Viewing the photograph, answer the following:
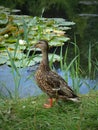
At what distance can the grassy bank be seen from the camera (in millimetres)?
3406

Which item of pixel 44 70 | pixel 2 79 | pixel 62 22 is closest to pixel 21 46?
pixel 2 79

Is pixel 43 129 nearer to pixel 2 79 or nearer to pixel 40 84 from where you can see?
pixel 40 84

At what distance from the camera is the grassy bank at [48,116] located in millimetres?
3406

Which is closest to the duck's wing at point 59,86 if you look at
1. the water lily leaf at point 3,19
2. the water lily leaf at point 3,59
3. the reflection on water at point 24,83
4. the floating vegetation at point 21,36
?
the reflection on water at point 24,83

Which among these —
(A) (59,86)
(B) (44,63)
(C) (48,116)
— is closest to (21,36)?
(B) (44,63)

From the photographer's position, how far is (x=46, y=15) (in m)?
12.4

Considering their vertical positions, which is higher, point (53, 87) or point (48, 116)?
point (53, 87)

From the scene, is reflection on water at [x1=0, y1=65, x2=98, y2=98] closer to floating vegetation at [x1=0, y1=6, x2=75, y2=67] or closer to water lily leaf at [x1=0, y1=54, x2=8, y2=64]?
water lily leaf at [x1=0, y1=54, x2=8, y2=64]

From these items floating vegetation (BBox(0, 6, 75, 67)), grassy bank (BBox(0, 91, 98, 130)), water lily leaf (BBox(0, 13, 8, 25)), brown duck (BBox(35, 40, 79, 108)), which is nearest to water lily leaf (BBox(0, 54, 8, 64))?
floating vegetation (BBox(0, 6, 75, 67))

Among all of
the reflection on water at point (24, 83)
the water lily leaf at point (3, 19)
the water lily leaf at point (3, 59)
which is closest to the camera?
the reflection on water at point (24, 83)

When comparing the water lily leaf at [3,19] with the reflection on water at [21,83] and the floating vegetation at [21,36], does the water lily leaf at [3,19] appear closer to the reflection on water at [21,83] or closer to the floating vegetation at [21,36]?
the floating vegetation at [21,36]

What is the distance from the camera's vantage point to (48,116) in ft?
11.9

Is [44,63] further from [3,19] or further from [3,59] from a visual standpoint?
[3,19]

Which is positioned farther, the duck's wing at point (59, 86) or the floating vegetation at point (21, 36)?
the floating vegetation at point (21, 36)
